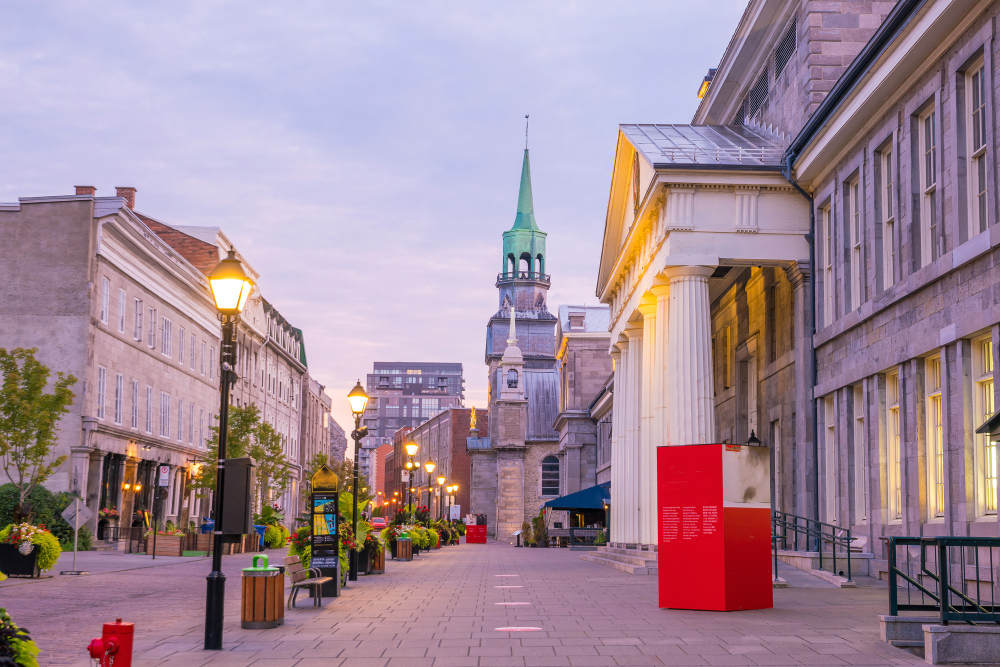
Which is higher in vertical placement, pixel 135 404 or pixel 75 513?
pixel 135 404

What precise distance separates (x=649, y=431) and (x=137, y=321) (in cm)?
2375

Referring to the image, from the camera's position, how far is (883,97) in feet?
73.5

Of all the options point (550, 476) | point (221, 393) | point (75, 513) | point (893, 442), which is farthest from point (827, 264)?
point (550, 476)

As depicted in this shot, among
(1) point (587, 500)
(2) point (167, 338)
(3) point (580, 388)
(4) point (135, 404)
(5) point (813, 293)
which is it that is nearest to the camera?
(5) point (813, 293)

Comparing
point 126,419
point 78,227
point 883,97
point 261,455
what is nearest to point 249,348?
point 261,455

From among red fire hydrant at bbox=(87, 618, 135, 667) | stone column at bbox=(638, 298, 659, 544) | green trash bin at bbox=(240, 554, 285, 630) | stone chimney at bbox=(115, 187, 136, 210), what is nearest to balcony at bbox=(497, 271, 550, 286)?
stone chimney at bbox=(115, 187, 136, 210)

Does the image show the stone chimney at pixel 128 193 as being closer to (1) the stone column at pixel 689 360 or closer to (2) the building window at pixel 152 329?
(2) the building window at pixel 152 329

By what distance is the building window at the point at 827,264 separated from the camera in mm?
26359

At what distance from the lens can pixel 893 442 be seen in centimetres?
2247

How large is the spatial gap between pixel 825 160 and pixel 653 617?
45.9 feet

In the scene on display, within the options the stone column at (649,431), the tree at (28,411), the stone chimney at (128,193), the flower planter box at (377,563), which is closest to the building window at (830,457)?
the stone column at (649,431)

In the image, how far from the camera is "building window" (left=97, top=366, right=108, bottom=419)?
40781mm

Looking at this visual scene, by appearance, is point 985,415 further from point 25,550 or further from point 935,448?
point 25,550

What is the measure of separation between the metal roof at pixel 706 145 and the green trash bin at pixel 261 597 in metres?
16.0
